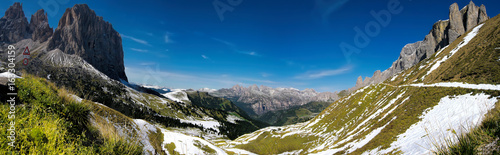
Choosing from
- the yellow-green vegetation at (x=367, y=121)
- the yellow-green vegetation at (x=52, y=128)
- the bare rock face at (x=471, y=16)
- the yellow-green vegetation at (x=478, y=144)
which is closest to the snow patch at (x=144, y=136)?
the yellow-green vegetation at (x=52, y=128)

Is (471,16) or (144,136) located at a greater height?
(471,16)

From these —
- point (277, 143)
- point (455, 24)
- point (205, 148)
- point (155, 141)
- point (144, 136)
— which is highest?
point (455, 24)

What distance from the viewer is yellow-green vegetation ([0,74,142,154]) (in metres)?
4.92

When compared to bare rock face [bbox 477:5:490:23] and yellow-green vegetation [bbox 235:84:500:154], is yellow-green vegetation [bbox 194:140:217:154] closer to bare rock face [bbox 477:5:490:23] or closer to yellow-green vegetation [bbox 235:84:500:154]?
yellow-green vegetation [bbox 235:84:500:154]

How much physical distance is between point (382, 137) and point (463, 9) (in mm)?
262969

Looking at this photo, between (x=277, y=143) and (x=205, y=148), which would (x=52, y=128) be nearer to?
(x=205, y=148)

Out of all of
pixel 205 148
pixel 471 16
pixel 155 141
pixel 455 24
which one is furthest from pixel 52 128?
pixel 471 16

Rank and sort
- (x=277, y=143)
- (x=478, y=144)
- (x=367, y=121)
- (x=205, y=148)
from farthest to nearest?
(x=277, y=143), (x=367, y=121), (x=205, y=148), (x=478, y=144)

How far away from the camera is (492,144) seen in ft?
16.3

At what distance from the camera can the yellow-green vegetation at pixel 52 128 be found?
4.92m

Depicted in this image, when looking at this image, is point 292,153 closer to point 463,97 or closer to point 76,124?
point 463,97

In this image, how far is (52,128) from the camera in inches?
213

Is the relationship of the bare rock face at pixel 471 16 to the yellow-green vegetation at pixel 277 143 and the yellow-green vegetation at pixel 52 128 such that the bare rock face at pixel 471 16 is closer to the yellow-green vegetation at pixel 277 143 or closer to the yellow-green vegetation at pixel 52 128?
the yellow-green vegetation at pixel 277 143

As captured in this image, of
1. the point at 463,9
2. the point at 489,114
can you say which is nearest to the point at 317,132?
the point at 489,114
